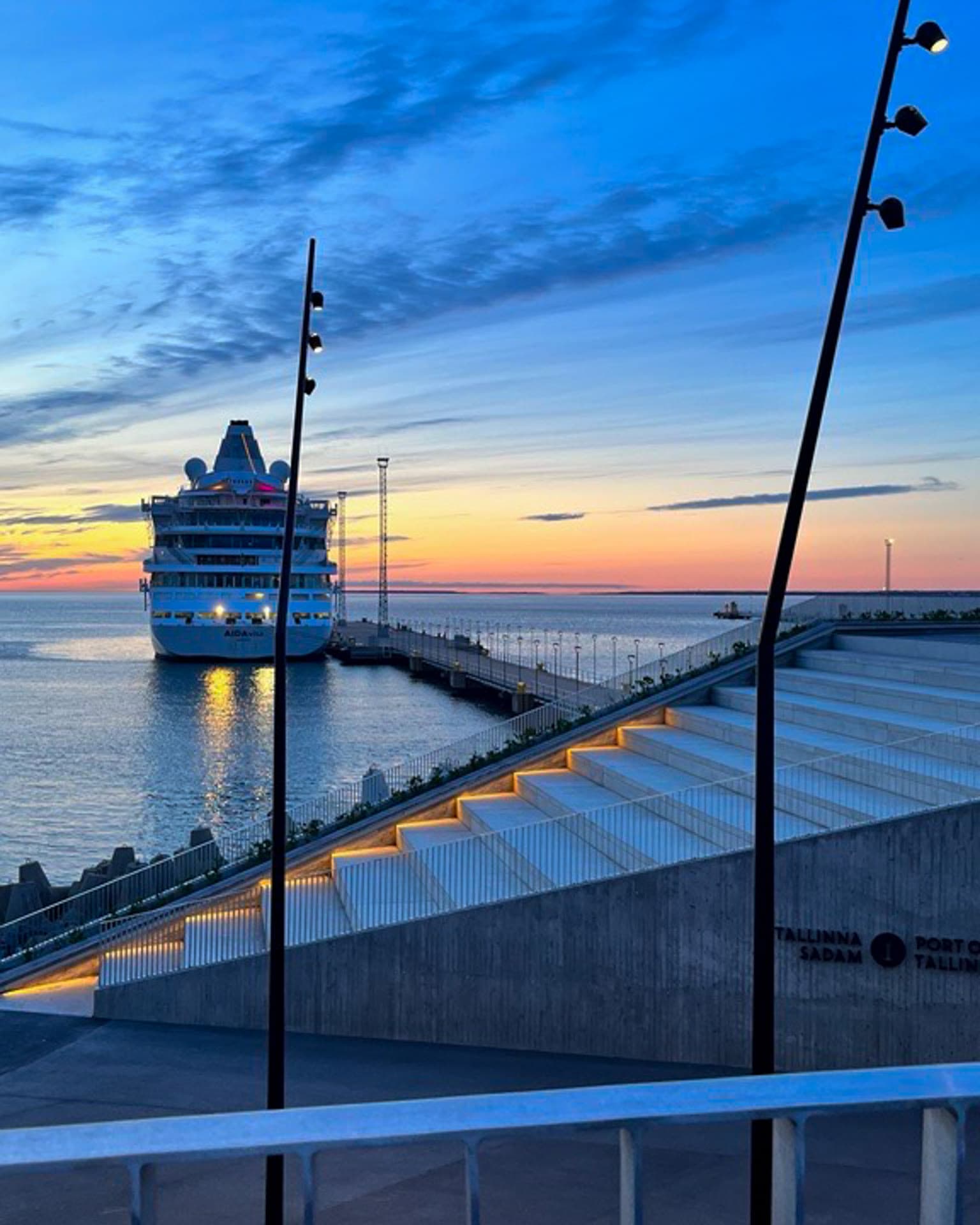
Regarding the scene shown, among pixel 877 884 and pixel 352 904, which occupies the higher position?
pixel 877 884

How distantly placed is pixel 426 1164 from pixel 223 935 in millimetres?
6942

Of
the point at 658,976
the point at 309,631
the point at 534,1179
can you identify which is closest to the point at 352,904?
the point at 658,976

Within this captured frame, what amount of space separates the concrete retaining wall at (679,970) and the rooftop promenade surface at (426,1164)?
0.69 meters

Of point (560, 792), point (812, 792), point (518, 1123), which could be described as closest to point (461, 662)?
point (560, 792)

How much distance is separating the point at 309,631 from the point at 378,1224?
318 ft

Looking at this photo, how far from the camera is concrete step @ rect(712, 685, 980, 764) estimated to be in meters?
15.8

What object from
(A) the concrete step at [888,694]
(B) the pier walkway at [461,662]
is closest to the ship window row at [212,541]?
(B) the pier walkway at [461,662]

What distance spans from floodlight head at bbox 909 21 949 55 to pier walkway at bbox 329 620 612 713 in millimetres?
54104

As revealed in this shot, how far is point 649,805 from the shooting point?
17500 mm

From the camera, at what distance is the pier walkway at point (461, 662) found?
77.9 m

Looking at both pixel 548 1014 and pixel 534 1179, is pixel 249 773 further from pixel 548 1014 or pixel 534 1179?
pixel 534 1179

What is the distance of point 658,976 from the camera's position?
1467 centimetres

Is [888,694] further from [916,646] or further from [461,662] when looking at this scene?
[461,662]

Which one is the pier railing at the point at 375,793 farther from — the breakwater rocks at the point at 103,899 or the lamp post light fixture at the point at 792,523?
the lamp post light fixture at the point at 792,523
